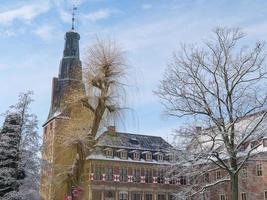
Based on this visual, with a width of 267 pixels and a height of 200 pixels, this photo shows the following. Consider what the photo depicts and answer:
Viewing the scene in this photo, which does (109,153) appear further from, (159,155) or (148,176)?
(159,155)

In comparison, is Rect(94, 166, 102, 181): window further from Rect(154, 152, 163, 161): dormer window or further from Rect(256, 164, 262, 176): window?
Rect(256, 164, 262, 176): window

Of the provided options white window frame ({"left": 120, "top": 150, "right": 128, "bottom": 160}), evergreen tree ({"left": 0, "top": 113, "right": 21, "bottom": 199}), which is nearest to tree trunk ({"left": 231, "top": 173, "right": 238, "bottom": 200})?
evergreen tree ({"left": 0, "top": 113, "right": 21, "bottom": 199})

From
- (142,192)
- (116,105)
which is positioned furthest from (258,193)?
(116,105)

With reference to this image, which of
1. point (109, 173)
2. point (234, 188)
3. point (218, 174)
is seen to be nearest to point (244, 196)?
point (218, 174)

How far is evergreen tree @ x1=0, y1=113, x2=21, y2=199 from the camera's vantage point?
27562 mm

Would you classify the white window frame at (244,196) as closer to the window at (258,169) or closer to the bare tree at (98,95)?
the window at (258,169)

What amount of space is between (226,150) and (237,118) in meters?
1.74

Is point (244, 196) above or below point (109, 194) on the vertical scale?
below

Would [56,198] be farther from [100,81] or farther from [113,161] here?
[100,81]

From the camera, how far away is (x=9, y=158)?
1103 inches

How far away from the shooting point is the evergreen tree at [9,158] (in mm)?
27562

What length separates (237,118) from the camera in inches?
968

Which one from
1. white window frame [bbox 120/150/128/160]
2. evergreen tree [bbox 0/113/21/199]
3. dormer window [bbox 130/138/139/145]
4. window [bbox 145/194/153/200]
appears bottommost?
window [bbox 145/194/153/200]

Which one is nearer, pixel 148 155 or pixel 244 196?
pixel 244 196
